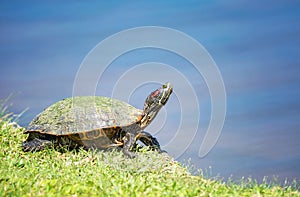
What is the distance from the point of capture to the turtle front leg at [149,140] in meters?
9.82

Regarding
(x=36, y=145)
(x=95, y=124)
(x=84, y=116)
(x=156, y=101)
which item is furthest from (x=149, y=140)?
(x=36, y=145)

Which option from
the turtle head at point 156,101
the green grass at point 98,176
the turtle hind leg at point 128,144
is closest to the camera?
the green grass at point 98,176

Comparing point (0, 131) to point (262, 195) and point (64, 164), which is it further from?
point (262, 195)

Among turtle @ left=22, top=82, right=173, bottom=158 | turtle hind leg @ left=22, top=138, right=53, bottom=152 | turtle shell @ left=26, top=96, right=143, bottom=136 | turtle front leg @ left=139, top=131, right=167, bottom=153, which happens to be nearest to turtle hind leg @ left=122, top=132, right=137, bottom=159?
turtle @ left=22, top=82, right=173, bottom=158

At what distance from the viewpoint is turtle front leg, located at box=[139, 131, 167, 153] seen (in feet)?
32.2

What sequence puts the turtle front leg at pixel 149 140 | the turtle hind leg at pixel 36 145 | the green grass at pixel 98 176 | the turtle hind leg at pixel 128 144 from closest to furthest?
1. the green grass at pixel 98 176
2. the turtle hind leg at pixel 128 144
3. the turtle hind leg at pixel 36 145
4. the turtle front leg at pixel 149 140

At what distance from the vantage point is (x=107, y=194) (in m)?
5.97

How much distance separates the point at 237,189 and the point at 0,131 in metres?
5.96

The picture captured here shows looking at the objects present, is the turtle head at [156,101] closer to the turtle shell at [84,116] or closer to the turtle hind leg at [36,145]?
the turtle shell at [84,116]

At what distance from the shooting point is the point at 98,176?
7344mm

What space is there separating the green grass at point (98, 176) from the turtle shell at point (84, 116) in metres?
0.53

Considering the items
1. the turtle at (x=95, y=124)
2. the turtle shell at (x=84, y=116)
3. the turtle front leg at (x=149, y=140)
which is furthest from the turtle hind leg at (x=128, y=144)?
the turtle front leg at (x=149, y=140)

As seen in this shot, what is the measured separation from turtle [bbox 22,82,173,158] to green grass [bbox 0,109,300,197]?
238 mm

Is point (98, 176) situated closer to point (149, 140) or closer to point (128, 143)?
point (128, 143)
